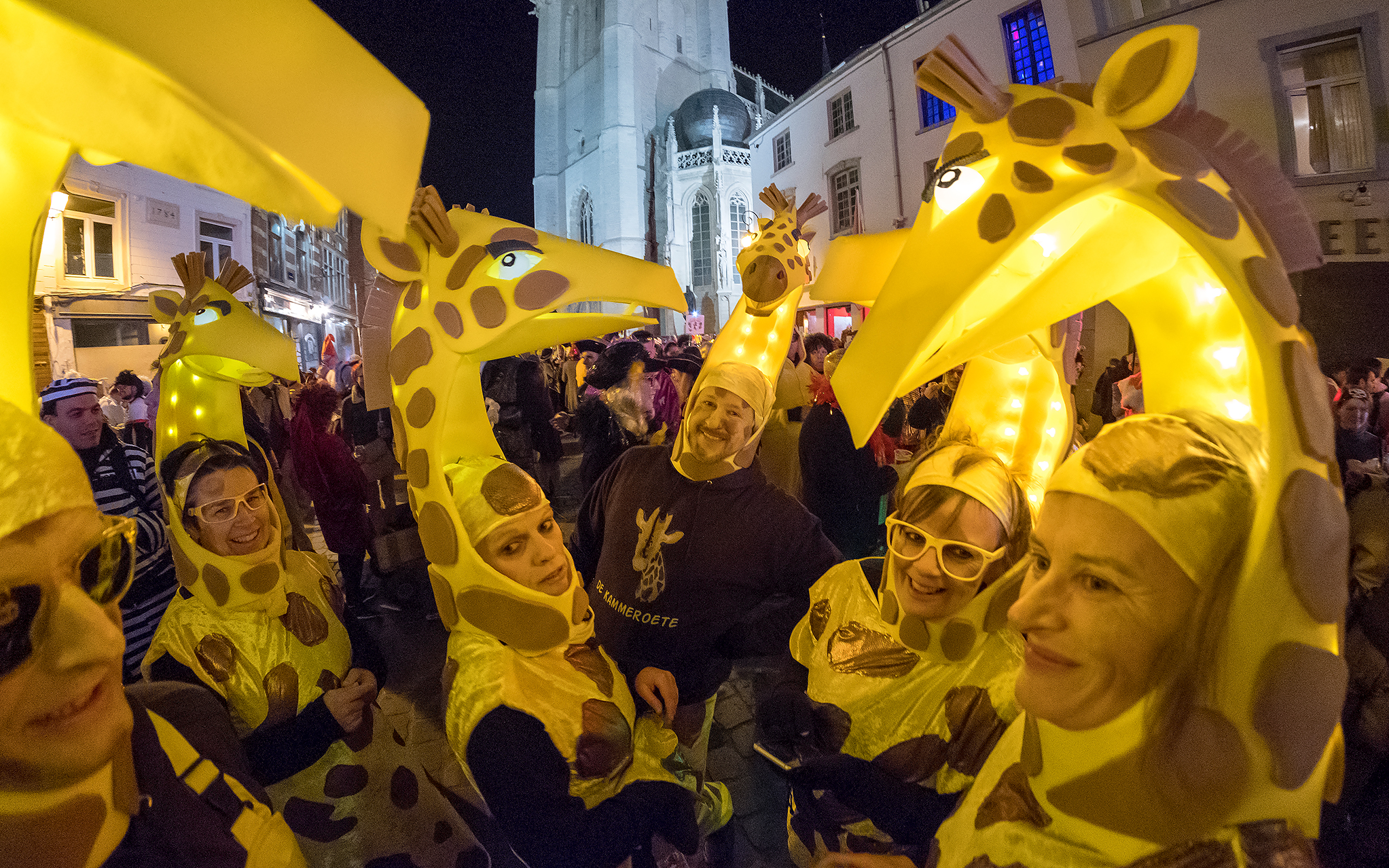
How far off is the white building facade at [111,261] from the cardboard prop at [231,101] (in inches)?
524

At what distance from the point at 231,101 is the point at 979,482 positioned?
163cm

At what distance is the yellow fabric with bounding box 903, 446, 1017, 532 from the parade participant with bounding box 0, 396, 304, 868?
1.64m

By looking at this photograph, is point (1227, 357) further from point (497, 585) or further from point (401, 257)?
point (401, 257)

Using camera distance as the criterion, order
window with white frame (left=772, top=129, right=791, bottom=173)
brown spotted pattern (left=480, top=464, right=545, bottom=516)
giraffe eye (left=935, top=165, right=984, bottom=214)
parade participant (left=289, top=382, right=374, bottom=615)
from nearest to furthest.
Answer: giraffe eye (left=935, top=165, right=984, bottom=214) → brown spotted pattern (left=480, top=464, right=545, bottom=516) → parade participant (left=289, top=382, right=374, bottom=615) → window with white frame (left=772, top=129, right=791, bottom=173)

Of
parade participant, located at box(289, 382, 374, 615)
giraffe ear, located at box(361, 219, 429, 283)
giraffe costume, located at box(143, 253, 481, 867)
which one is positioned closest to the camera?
giraffe ear, located at box(361, 219, 429, 283)

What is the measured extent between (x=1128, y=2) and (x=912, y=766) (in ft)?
45.1

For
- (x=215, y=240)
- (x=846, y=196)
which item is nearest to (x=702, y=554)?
(x=215, y=240)

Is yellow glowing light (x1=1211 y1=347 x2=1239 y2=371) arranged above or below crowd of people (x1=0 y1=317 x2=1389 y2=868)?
above

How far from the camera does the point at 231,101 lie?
537 millimetres

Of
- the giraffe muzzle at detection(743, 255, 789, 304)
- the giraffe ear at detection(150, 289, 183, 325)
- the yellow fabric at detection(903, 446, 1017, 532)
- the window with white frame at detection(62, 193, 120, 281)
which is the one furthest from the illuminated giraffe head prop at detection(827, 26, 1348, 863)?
the window with white frame at detection(62, 193, 120, 281)

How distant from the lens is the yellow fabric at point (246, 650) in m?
1.86

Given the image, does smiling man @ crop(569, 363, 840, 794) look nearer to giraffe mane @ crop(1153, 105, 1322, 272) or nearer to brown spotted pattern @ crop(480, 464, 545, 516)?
brown spotted pattern @ crop(480, 464, 545, 516)

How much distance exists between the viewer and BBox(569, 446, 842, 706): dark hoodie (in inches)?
96.3

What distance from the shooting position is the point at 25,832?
78cm
